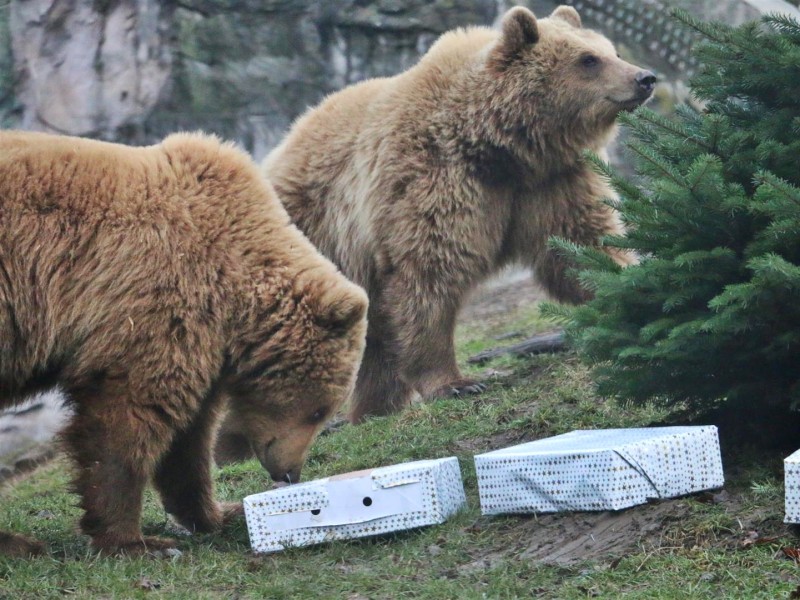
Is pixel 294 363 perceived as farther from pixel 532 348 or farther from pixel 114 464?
pixel 532 348

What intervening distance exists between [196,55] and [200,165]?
6.76 meters

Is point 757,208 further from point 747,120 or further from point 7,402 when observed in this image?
point 7,402

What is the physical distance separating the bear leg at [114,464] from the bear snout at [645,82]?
400 centimetres

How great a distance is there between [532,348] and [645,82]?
7.26ft

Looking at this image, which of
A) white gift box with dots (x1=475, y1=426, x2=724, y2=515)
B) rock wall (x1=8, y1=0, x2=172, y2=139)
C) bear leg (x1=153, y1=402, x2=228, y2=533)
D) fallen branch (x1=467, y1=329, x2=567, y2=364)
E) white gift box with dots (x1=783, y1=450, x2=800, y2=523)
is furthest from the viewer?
rock wall (x1=8, y1=0, x2=172, y2=139)

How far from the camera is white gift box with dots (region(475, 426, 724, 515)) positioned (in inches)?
173

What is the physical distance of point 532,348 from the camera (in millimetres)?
8539

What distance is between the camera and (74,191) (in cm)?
485

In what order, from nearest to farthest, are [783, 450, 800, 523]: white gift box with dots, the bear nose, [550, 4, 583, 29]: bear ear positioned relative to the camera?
[783, 450, 800, 523]: white gift box with dots, the bear nose, [550, 4, 583, 29]: bear ear

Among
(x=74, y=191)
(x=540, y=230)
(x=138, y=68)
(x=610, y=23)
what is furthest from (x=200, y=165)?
(x=610, y=23)

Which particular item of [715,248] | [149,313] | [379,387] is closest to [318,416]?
[149,313]

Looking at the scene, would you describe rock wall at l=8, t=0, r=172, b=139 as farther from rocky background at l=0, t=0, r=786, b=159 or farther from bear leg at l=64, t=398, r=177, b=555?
bear leg at l=64, t=398, r=177, b=555

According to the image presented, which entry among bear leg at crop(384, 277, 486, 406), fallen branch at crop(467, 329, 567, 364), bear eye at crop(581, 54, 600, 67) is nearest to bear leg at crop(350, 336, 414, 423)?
bear leg at crop(384, 277, 486, 406)

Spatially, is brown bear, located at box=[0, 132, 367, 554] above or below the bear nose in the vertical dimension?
below
